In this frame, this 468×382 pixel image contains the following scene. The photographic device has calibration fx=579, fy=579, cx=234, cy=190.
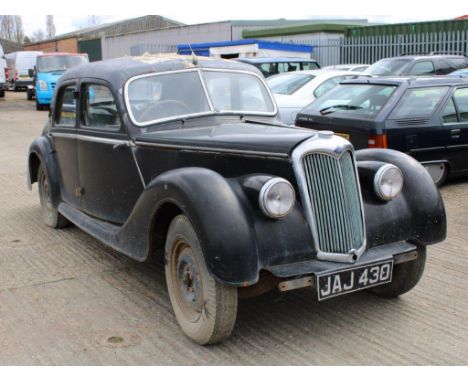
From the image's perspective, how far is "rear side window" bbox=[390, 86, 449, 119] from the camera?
7.29m

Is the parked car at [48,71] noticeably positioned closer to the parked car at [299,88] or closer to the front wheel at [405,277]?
the parked car at [299,88]

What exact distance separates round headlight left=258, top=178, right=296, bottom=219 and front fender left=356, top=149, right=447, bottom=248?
67cm

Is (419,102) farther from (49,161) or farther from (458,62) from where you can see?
(458,62)

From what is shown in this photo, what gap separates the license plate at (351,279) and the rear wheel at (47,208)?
365cm

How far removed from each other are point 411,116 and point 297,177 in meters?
4.30

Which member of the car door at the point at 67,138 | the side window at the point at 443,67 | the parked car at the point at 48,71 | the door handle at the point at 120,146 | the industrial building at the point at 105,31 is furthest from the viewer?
the industrial building at the point at 105,31

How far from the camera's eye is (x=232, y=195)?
3436 millimetres

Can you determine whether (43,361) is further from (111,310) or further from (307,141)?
(307,141)

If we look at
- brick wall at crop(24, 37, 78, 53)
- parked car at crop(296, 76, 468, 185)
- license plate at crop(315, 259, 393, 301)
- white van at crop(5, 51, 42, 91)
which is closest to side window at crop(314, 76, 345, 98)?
parked car at crop(296, 76, 468, 185)

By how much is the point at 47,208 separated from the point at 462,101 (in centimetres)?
557

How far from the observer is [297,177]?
3.56 m

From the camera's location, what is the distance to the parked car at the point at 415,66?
13148mm

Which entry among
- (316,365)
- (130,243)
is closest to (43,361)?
(130,243)

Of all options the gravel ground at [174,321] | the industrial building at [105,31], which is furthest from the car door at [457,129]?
the industrial building at [105,31]
